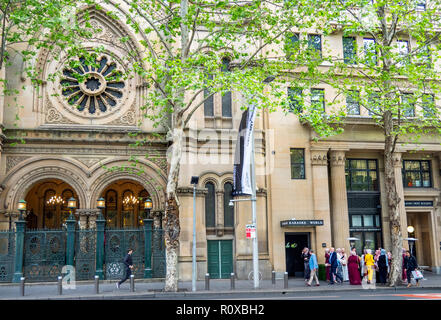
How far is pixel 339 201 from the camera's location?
82.5 feet

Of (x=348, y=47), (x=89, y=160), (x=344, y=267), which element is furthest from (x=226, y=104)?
(x=344, y=267)

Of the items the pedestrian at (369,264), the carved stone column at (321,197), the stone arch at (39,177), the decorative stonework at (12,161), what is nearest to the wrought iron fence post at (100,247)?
the stone arch at (39,177)

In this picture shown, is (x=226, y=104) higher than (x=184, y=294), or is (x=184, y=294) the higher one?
(x=226, y=104)

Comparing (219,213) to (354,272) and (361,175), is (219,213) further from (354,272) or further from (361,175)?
(361,175)

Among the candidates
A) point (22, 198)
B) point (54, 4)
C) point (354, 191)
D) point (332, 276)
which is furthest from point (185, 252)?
point (54, 4)

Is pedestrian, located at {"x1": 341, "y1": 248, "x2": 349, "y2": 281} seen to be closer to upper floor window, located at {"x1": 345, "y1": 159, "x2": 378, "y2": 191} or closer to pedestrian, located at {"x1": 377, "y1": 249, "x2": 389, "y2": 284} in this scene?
pedestrian, located at {"x1": 377, "y1": 249, "x2": 389, "y2": 284}

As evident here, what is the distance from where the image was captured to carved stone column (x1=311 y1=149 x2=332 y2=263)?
2414 cm

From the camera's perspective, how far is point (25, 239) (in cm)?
2144

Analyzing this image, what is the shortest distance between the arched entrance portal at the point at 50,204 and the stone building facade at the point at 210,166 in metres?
5.44

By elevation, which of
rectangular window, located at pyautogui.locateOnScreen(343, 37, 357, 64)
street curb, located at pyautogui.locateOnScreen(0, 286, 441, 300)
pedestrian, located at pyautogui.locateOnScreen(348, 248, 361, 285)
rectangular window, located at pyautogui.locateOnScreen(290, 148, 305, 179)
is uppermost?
rectangular window, located at pyautogui.locateOnScreen(343, 37, 357, 64)

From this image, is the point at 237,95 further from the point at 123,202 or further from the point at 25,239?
the point at 25,239

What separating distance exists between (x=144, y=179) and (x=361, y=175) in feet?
43.9

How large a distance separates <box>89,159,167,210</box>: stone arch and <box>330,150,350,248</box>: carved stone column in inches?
390

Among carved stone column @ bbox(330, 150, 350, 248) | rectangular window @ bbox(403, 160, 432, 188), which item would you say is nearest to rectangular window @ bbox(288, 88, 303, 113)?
carved stone column @ bbox(330, 150, 350, 248)
